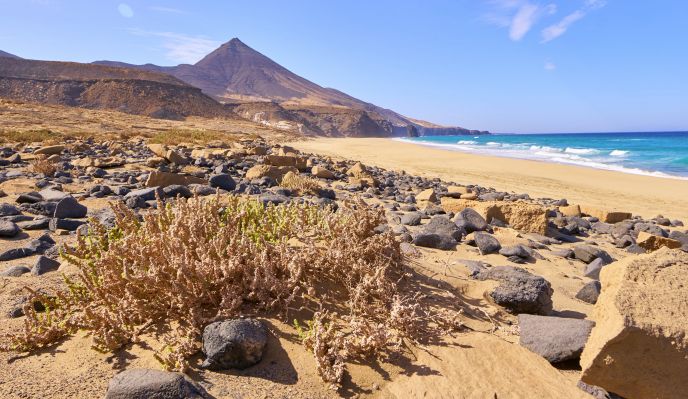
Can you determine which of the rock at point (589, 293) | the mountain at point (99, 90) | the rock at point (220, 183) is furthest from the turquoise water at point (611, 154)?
the mountain at point (99, 90)

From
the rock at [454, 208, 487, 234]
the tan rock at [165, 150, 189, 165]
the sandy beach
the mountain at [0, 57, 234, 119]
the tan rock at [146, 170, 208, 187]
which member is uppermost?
the mountain at [0, 57, 234, 119]

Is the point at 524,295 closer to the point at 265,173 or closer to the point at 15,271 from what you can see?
the point at 15,271

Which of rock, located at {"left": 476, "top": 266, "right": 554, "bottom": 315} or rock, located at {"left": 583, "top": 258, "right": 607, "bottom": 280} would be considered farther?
rock, located at {"left": 583, "top": 258, "right": 607, "bottom": 280}

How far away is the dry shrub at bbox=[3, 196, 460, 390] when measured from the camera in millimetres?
2424

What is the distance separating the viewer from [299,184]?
8.95 m

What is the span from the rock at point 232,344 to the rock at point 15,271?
2.16 metres

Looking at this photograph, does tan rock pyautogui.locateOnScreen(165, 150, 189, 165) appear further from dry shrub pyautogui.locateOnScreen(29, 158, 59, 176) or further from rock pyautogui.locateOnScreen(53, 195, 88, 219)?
rock pyautogui.locateOnScreen(53, 195, 88, 219)

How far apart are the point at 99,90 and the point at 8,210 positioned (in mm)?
69929

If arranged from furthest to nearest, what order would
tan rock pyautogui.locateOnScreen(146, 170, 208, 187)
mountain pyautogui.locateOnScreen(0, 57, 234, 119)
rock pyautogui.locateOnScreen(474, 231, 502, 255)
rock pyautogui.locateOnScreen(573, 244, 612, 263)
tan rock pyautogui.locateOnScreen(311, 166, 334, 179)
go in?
mountain pyautogui.locateOnScreen(0, 57, 234, 119)
tan rock pyautogui.locateOnScreen(311, 166, 334, 179)
tan rock pyautogui.locateOnScreen(146, 170, 208, 187)
rock pyautogui.locateOnScreen(573, 244, 612, 263)
rock pyautogui.locateOnScreen(474, 231, 502, 255)

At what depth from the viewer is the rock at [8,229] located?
4539mm

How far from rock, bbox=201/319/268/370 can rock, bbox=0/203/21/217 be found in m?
4.63

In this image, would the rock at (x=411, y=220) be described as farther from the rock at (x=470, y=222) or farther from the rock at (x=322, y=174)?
the rock at (x=322, y=174)

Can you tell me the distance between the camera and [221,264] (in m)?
2.65

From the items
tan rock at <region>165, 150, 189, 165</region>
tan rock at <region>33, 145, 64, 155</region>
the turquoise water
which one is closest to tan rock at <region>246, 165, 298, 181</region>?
tan rock at <region>165, 150, 189, 165</region>
